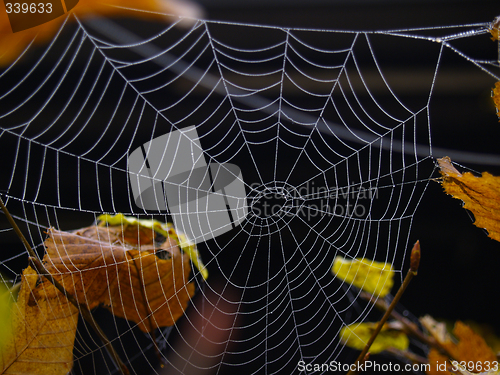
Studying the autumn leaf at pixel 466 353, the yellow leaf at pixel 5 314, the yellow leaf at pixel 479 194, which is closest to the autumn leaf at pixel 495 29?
the yellow leaf at pixel 479 194

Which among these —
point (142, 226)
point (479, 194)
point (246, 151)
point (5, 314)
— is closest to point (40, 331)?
point (5, 314)

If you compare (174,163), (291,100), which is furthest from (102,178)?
(291,100)

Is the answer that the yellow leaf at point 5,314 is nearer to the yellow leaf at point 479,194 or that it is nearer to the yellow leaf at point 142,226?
the yellow leaf at point 142,226

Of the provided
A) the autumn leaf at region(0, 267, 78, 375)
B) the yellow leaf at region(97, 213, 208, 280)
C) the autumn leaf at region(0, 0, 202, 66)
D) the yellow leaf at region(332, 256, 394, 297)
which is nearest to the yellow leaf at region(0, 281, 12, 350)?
the autumn leaf at region(0, 267, 78, 375)

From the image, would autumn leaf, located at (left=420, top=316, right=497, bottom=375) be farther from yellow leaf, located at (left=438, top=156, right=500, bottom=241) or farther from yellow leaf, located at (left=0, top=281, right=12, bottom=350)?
yellow leaf, located at (left=0, top=281, right=12, bottom=350)

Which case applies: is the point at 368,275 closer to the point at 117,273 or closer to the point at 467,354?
the point at 467,354

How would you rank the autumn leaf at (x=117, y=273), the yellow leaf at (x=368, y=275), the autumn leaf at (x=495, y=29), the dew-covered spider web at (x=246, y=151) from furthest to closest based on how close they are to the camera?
1. the dew-covered spider web at (x=246, y=151)
2. the yellow leaf at (x=368, y=275)
3. the autumn leaf at (x=117, y=273)
4. the autumn leaf at (x=495, y=29)
